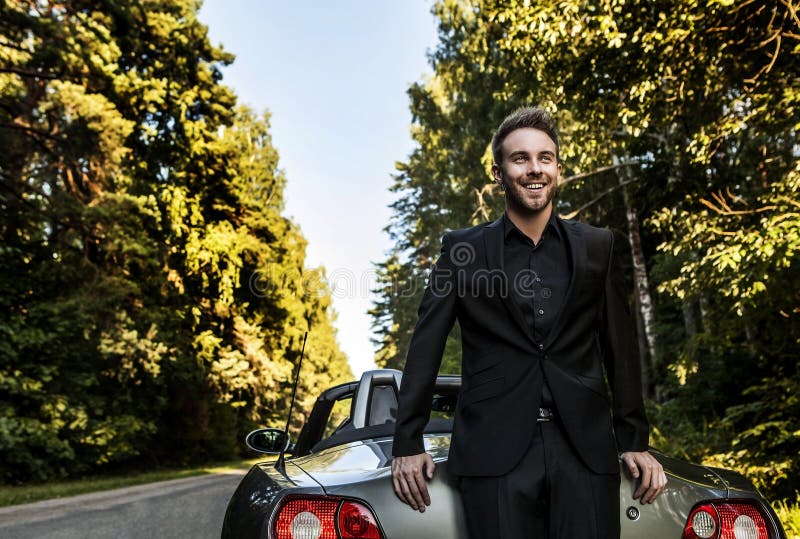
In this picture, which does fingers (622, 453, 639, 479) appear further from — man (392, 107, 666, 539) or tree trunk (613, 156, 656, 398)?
tree trunk (613, 156, 656, 398)

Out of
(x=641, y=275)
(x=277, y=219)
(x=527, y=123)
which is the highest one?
(x=277, y=219)

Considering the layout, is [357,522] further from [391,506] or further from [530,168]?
[530,168]

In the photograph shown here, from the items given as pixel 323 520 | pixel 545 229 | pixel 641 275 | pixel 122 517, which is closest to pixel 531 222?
pixel 545 229

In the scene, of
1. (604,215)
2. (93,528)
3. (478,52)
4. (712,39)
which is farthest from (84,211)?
(604,215)

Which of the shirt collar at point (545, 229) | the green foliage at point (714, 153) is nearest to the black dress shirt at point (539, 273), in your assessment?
the shirt collar at point (545, 229)

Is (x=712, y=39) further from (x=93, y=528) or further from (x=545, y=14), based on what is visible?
(x=93, y=528)

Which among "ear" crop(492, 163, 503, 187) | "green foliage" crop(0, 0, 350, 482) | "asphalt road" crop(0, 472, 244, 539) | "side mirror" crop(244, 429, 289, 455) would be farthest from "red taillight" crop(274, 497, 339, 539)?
"green foliage" crop(0, 0, 350, 482)

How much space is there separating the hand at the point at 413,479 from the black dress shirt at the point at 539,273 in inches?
14.7

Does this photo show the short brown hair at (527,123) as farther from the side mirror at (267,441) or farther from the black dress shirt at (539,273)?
the side mirror at (267,441)

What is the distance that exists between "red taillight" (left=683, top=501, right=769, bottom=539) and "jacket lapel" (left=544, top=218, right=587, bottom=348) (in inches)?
28.3

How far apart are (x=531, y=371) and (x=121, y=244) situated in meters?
15.3

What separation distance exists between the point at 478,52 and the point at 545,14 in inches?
401

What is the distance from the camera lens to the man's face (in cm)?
195

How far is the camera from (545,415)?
5.82ft
